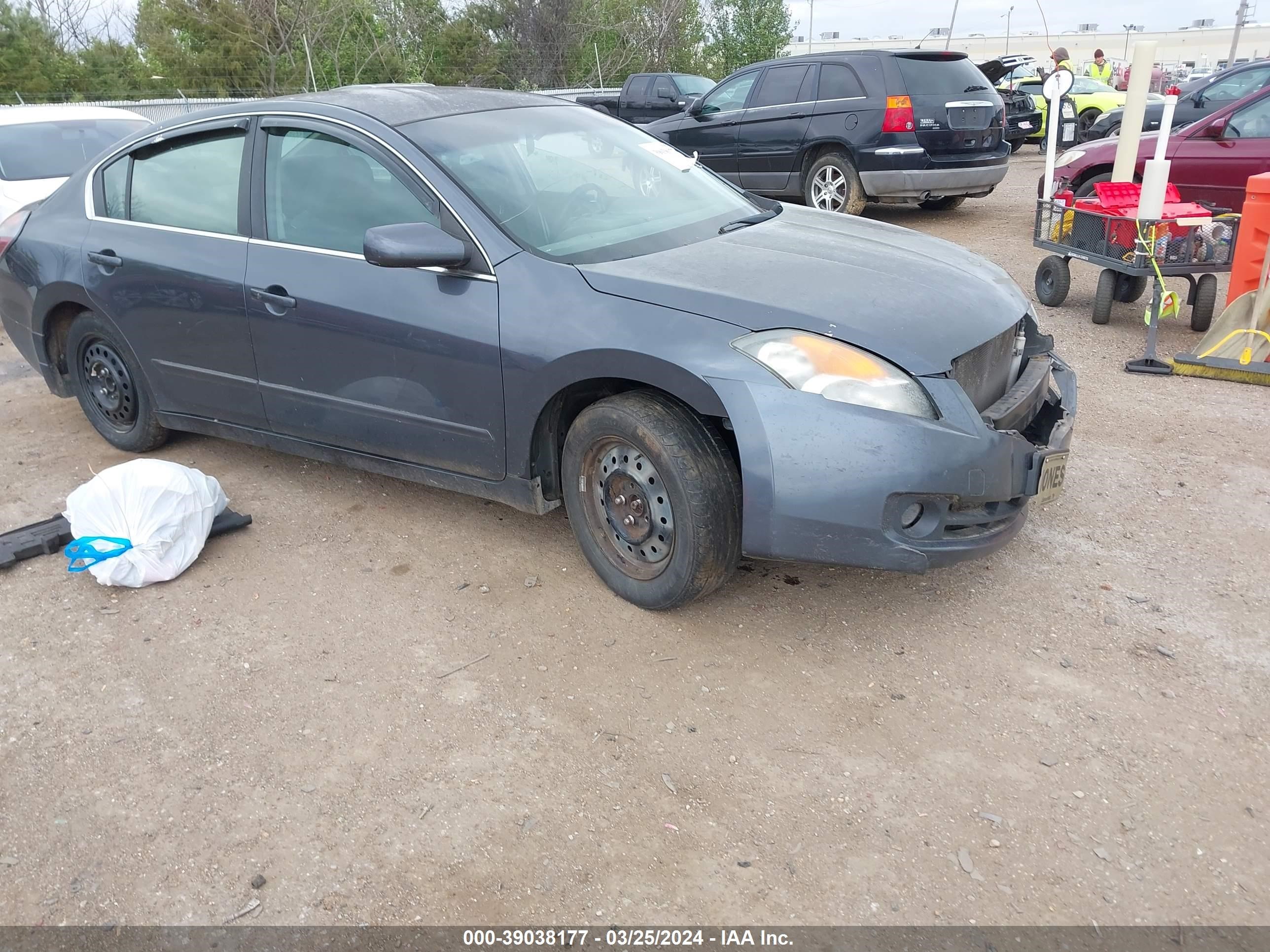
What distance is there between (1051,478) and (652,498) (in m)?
1.29

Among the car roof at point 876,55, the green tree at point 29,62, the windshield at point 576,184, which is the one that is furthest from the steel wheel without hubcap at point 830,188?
the green tree at point 29,62

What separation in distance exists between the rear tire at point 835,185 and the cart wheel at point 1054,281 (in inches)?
108

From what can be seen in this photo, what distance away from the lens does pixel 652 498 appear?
334 centimetres

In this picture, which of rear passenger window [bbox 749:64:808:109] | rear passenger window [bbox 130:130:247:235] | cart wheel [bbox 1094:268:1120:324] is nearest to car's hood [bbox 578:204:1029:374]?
rear passenger window [bbox 130:130:247:235]

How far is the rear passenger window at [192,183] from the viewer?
4.23 m

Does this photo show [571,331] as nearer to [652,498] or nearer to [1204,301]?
[652,498]

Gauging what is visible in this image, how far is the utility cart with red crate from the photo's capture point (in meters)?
6.20

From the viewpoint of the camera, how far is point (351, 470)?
4.82 m

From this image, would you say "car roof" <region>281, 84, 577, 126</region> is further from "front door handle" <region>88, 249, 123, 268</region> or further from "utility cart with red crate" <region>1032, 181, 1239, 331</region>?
"utility cart with red crate" <region>1032, 181, 1239, 331</region>

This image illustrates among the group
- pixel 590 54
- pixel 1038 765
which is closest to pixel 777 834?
pixel 1038 765

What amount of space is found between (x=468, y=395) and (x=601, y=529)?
67 centimetres

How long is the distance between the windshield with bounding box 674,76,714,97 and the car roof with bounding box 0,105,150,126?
30.8 ft

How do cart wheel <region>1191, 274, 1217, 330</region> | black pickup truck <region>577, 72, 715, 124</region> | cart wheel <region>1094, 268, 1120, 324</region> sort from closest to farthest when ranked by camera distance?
cart wheel <region>1191, 274, 1217, 330</region>
cart wheel <region>1094, 268, 1120, 324</region>
black pickup truck <region>577, 72, 715, 124</region>

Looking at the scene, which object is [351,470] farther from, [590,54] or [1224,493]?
[590,54]
